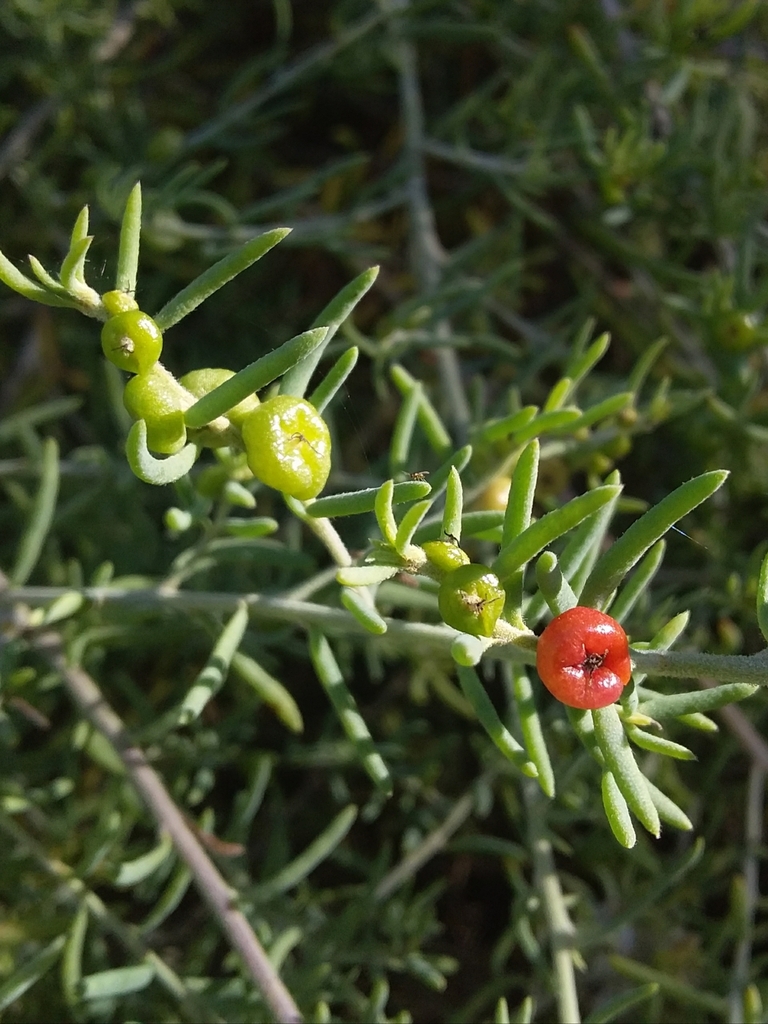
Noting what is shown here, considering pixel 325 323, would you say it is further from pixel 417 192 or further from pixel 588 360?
pixel 417 192

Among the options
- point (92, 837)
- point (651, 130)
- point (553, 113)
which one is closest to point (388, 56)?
point (553, 113)

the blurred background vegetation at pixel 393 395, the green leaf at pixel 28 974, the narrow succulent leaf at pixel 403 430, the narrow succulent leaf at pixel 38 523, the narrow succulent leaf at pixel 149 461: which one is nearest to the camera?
the narrow succulent leaf at pixel 149 461

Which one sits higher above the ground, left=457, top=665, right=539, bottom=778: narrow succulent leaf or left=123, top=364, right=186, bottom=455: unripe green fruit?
left=123, top=364, right=186, bottom=455: unripe green fruit

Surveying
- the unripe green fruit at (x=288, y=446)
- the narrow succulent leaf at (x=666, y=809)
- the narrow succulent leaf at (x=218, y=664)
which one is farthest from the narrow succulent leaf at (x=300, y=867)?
the unripe green fruit at (x=288, y=446)

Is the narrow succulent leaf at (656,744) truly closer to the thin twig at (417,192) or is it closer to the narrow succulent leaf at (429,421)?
the narrow succulent leaf at (429,421)

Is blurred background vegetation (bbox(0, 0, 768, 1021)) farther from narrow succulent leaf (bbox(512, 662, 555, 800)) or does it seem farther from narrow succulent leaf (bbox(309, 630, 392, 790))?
narrow succulent leaf (bbox(512, 662, 555, 800))

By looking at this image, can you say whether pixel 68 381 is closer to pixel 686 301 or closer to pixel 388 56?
pixel 388 56

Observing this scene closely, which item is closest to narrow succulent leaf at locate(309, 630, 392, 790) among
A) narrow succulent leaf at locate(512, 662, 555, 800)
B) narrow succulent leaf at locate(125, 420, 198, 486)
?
narrow succulent leaf at locate(512, 662, 555, 800)
